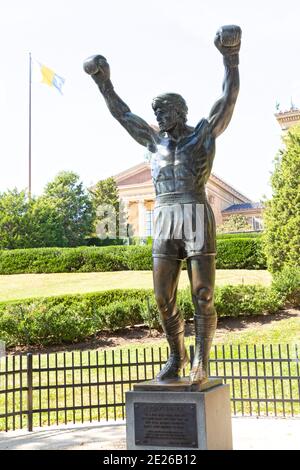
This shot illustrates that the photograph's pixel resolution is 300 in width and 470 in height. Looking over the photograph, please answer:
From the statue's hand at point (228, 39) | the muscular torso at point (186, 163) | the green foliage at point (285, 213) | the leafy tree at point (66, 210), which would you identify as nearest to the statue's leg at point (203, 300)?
the muscular torso at point (186, 163)

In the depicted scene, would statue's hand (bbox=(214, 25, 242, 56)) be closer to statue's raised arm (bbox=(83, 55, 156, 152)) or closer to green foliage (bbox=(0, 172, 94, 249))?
statue's raised arm (bbox=(83, 55, 156, 152))

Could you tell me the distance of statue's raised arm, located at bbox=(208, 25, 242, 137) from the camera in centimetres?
477

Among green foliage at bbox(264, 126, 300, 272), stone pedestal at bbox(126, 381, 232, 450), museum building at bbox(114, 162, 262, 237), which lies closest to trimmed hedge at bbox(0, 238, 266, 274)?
green foliage at bbox(264, 126, 300, 272)

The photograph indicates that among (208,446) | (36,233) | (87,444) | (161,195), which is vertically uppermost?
(36,233)

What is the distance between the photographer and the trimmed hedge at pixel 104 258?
25.3 metres

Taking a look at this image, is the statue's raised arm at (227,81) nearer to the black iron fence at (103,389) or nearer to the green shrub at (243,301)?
the black iron fence at (103,389)

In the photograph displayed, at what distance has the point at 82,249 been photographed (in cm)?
2856

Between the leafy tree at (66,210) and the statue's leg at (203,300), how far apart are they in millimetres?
30271

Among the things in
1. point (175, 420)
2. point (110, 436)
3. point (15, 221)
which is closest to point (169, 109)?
point (175, 420)

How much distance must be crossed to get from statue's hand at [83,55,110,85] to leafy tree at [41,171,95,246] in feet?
96.6

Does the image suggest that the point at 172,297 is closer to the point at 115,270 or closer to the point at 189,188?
the point at 189,188
